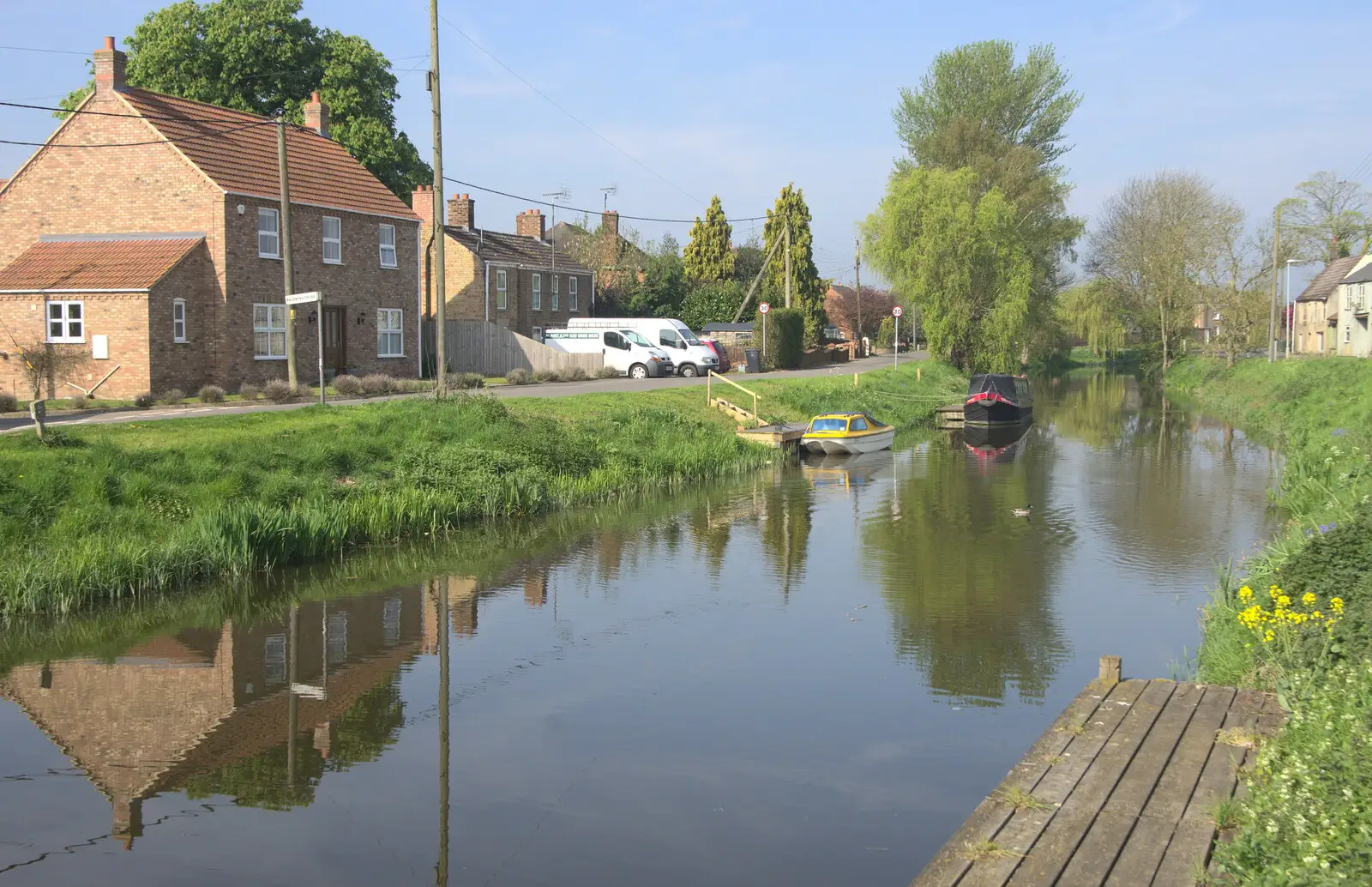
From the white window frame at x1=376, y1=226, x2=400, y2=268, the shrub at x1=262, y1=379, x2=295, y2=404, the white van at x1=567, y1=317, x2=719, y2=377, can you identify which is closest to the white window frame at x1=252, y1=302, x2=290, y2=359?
the shrub at x1=262, y1=379, x2=295, y2=404

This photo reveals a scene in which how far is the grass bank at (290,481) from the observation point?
16.4 m

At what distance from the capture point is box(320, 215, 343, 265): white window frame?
38.8 m

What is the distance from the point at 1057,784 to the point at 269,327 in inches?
1279

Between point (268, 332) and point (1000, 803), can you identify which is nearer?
point (1000, 803)

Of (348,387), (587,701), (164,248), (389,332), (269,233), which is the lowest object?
(587,701)

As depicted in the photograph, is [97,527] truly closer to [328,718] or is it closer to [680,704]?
[328,718]

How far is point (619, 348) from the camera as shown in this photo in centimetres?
5006

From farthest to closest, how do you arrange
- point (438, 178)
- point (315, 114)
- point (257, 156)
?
1. point (315, 114)
2. point (257, 156)
3. point (438, 178)

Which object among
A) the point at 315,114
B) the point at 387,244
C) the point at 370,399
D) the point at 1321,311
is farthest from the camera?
the point at 1321,311

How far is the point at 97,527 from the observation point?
17047mm

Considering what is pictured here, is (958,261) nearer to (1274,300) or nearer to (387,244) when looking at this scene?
(1274,300)

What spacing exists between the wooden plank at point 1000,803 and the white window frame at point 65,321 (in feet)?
98.6

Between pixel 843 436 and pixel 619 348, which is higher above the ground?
pixel 619 348

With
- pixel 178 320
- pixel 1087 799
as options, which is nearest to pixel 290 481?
pixel 178 320
